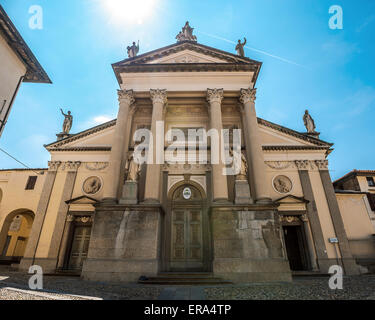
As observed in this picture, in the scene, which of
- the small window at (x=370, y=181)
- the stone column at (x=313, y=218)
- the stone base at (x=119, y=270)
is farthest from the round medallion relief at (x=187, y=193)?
the small window at (x=370, y=181)

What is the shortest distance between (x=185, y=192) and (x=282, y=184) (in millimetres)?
6971

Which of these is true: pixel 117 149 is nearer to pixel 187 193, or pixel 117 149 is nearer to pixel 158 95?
pixel 158 95

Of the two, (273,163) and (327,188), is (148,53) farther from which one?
(327,188)

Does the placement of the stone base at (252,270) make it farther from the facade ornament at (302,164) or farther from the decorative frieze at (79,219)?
the decorative frieze at (79,219)

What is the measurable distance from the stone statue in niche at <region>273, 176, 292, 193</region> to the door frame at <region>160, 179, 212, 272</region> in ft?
18.5

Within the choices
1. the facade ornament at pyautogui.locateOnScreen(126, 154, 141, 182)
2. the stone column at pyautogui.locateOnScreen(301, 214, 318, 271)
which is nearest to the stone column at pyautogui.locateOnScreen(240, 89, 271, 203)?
the stone column at pyautogui.locateOnScreen(301, 214, 318, 271)

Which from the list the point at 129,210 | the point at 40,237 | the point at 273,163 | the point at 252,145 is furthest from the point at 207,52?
the point at 40,237

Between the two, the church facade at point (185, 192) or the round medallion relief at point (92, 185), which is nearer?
the church facade at point (185, 192)

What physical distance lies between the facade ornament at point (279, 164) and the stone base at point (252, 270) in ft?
25.4

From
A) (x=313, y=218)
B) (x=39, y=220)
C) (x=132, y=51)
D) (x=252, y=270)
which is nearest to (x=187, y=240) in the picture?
(x=252, y=270)

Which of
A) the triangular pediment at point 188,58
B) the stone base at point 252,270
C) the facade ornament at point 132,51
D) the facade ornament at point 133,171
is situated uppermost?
the facade ornament at point 132,51

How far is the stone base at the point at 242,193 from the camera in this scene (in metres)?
10.2

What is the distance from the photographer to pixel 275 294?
605cm

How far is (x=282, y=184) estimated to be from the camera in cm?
1501
